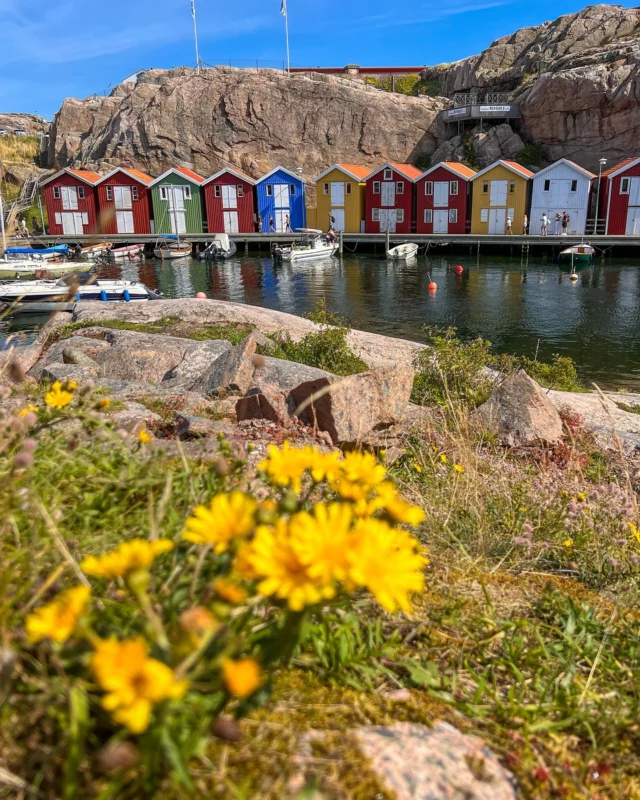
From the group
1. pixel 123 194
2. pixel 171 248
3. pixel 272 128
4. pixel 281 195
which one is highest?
pixel 272 128

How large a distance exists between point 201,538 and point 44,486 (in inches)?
37.9

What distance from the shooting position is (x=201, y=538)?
1.23m

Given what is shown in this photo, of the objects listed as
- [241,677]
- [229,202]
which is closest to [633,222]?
[229,202]

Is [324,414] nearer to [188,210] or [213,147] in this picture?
[188,210]

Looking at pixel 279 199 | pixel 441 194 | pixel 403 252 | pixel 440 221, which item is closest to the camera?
pixel 403 252

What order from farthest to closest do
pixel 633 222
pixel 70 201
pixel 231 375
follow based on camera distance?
pixel 70 201, pixel 633 222, pixel 231 375

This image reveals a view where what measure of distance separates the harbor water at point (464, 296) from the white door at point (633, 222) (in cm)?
528

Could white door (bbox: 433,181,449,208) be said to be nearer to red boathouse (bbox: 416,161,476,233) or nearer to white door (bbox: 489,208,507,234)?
red boathouse (bbox: 416,161,476,233)

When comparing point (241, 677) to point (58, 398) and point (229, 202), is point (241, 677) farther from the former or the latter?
point (229, 202)

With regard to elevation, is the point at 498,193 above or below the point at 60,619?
above

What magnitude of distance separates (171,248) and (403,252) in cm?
1831

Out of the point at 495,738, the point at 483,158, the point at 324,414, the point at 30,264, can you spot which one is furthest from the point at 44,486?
the point at 483,158

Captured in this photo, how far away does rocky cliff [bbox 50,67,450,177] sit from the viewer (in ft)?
228

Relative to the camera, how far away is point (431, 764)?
1.45 metres
